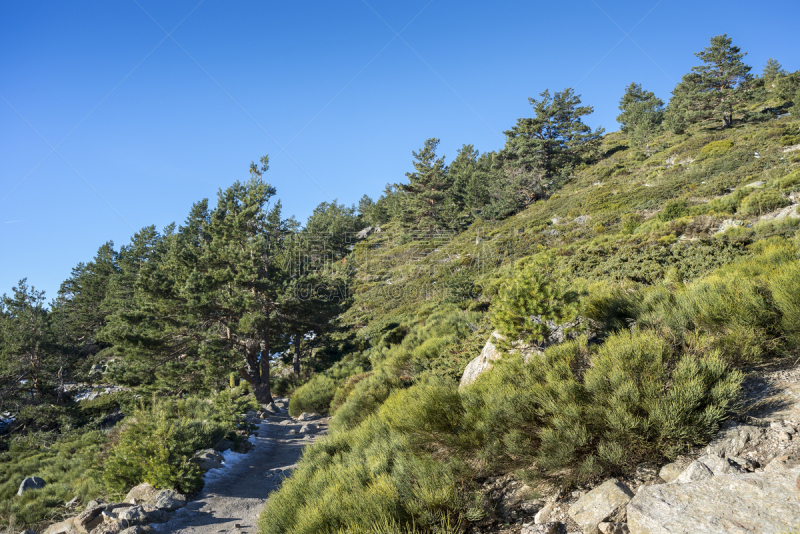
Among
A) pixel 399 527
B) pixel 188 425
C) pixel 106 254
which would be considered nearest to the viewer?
pixel 399 527

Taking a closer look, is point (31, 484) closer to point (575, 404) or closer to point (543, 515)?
point (543, 515)

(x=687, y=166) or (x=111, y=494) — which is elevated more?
(x=687, y=166)

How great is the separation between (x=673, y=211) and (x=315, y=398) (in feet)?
60.5

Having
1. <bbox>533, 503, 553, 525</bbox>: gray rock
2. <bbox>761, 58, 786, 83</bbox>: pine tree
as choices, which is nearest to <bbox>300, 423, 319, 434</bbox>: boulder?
<bbox>533, 503, 553, 525</bbox>: gray rock

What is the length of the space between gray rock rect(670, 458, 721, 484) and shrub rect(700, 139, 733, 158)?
32.9 metres

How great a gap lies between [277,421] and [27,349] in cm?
1833

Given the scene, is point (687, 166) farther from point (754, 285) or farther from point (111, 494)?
point (111, 494)

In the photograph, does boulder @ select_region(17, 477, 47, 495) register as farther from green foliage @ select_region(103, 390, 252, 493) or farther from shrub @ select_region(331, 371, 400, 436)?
shrub @ select_region(331, 371, 400, 436)

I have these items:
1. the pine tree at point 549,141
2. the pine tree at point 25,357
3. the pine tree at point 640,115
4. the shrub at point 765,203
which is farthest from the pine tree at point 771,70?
the pine tree at point 25,357

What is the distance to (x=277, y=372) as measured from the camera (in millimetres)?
23453

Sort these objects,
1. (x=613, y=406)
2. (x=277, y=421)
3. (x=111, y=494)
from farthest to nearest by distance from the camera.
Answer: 1. (x=277, y=421)
2. (x=111, y=494)
3. (x=613, y=406)

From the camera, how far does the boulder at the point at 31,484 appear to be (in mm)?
9078

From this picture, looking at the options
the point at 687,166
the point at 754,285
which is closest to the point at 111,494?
the point at 754,285

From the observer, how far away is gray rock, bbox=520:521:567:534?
2918 millimetres
